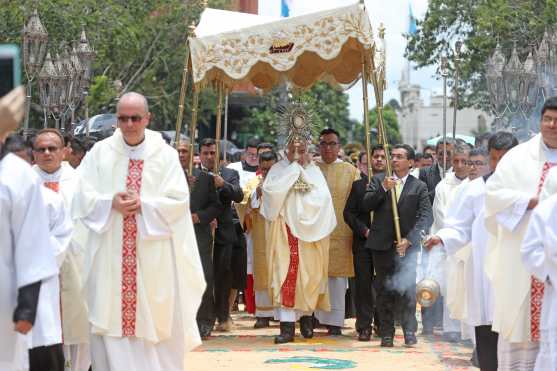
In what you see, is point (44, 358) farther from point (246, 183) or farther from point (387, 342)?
point (246, 183)

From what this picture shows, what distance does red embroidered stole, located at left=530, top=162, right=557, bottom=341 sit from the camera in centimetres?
852

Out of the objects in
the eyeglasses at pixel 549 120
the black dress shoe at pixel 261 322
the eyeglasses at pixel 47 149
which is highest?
the eyeglasses at pixel 549 120

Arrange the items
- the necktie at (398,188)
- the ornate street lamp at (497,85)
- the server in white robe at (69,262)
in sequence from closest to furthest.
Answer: the server in white robe at (69,262)
the necktie at (398,188)
the ornate street lamp at (497,85)

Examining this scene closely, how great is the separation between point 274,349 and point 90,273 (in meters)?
3.98

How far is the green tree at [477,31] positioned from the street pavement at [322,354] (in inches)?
536

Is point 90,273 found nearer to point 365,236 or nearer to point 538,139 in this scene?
point 538,139

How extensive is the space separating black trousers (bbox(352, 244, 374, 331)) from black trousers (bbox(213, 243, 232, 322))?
4.81ft

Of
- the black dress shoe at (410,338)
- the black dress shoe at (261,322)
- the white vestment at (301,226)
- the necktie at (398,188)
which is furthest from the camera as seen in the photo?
the black dress shoe at (261,322)

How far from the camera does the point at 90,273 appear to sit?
9.26 m

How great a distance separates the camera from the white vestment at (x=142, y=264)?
29.9 feet

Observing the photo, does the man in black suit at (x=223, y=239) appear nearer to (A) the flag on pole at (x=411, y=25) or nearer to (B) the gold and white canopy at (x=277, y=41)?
(B) the gold and white canopy at (x=277, y=41)

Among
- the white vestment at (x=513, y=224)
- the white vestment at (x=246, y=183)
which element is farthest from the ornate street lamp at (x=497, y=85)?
the white vestment at (x=513, y=224)

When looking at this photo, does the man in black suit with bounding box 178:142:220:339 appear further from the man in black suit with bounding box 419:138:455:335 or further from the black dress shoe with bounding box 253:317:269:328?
the man in black suit with bounding box 419:138:455:335

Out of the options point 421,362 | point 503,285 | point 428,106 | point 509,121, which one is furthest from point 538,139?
point 428,106
